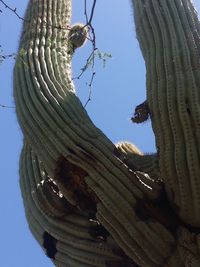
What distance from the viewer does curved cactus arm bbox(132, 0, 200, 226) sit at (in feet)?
13.3

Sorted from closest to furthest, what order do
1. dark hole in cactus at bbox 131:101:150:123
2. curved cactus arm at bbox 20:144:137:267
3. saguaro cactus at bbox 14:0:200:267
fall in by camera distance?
saguaro cactus at bbox 14:0:200:267 → curved cactus arm at bbox 20:144:137:267 → dark hole in cactus at bbox 131:101:150:123

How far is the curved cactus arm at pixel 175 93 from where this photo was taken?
4.04 metres

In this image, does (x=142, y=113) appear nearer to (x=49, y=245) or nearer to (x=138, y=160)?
(x=138, y=160)

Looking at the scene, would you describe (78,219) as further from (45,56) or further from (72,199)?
(45,56)

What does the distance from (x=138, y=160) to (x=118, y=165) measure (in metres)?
0.93

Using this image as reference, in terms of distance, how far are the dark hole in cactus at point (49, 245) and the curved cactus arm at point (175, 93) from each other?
1.02 metres

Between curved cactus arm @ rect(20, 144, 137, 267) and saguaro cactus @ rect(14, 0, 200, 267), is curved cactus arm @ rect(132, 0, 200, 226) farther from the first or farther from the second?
curved cactus arm @ rect(20, 144, 137, 267)

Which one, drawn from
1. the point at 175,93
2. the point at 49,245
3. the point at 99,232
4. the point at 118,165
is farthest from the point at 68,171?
the point at 175,93

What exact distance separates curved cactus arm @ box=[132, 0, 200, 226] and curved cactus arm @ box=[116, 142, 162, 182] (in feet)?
0.96

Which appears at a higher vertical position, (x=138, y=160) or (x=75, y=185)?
(x=138, y=160)

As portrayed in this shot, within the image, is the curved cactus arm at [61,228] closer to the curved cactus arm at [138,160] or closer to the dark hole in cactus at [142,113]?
the curved cactus arm at [138,160]

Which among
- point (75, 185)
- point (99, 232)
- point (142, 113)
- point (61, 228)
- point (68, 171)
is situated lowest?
point (99, 232)

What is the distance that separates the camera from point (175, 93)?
427 cm

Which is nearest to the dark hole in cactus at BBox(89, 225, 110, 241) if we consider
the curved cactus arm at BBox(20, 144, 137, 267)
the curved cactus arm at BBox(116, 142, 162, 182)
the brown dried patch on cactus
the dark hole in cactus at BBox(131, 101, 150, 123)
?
the curved cactus arm at BBox(20, 144, 137, 267)
